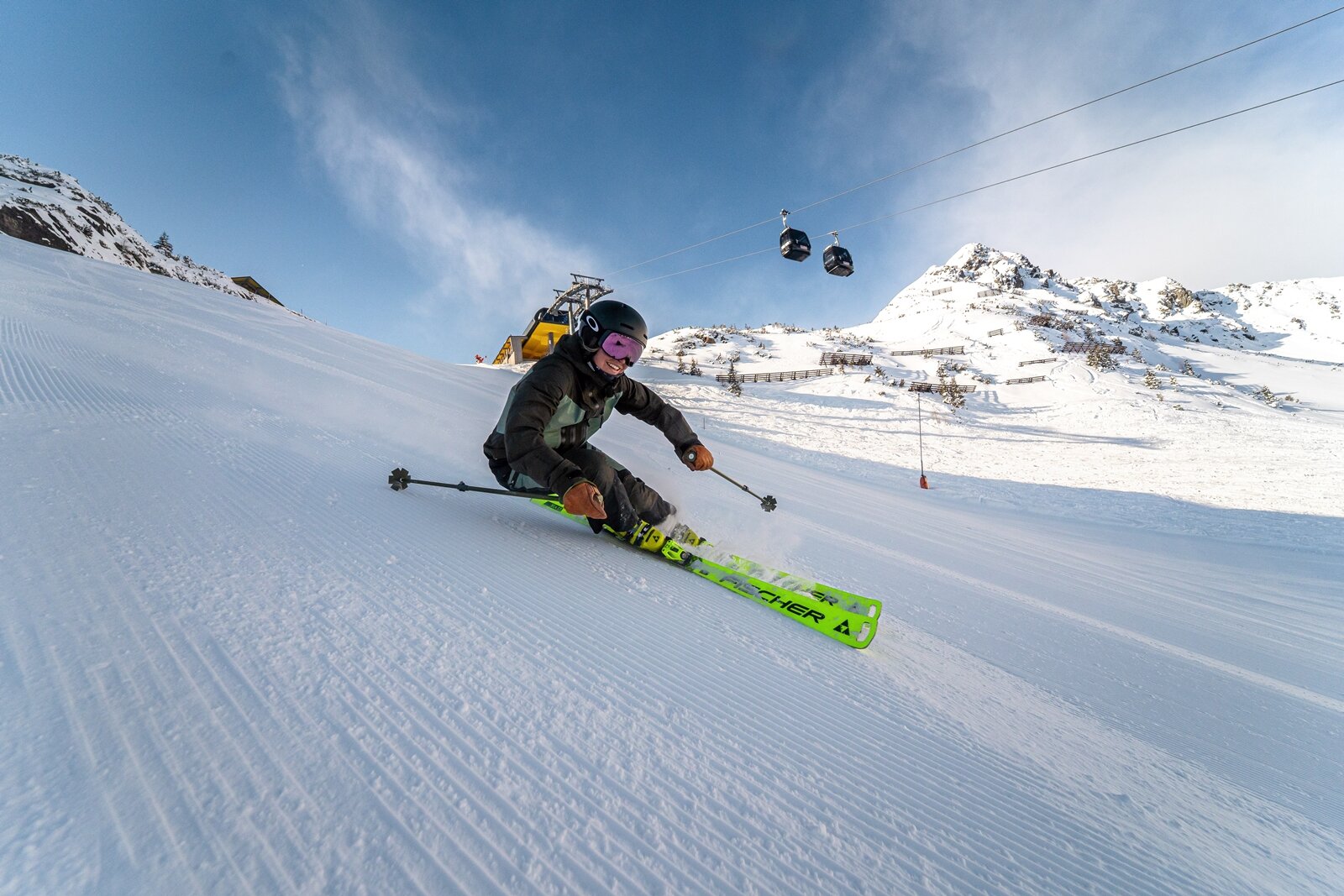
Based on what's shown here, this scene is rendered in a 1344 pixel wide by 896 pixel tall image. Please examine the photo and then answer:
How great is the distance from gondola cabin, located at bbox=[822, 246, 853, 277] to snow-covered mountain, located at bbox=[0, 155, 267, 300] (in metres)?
28.1

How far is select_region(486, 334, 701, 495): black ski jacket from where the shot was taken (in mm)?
2338

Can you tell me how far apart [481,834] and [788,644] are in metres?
1.33

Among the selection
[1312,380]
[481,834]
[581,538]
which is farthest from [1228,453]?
[1312,380]

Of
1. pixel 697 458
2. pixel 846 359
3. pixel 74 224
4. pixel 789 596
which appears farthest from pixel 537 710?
pixel 74 224

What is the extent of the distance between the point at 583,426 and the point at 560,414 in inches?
7.9

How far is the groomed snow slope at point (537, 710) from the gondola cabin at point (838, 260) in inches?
405

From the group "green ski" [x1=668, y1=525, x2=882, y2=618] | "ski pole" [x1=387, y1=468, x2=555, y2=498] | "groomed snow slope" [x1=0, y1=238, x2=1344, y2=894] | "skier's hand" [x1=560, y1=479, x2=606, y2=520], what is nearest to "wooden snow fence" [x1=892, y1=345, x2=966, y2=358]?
"groomed snow slope" [x1=0, y1=238, x2=1344, y2=894]

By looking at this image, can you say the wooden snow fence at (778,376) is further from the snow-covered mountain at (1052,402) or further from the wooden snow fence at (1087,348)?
the wooden snow fence at (1087,348)

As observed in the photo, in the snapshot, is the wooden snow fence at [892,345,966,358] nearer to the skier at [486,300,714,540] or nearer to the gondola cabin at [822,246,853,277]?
the gondola cabin at [822,246,853,277]

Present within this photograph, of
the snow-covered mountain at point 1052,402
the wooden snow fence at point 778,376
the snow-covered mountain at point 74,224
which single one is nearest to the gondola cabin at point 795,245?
the snow-covered mountain at point 1052,402

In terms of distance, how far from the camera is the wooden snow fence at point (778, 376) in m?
28.1

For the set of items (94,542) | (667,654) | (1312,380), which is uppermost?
(1312,380)

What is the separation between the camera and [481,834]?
90 cm

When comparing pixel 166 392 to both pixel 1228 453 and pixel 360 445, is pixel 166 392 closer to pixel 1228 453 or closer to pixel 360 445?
pixel 360 445
